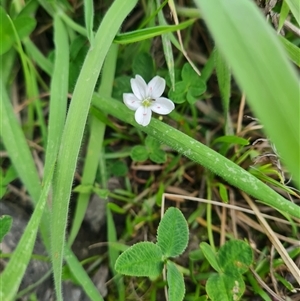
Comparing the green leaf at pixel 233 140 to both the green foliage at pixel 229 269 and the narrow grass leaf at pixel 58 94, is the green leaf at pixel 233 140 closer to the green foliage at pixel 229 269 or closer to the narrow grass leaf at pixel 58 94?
the green foliage at pixel 229 269

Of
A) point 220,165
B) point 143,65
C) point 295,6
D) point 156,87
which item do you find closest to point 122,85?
point 143,65

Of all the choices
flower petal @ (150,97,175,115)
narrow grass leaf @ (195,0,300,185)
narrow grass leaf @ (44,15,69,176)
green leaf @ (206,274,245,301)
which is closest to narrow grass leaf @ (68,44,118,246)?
narrow grass leaf @ (44,15,69,176)

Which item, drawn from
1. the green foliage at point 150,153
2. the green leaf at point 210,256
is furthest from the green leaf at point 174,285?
the green foliage at point 150,153

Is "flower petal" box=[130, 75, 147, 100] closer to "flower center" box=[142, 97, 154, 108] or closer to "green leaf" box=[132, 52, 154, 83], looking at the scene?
"flower center" box=[142, 97, 154, 108]

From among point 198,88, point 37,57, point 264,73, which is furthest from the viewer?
point 37,57

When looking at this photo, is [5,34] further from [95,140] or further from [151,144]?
[151,144]

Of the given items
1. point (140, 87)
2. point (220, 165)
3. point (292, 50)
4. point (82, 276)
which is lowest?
point (82, 276)

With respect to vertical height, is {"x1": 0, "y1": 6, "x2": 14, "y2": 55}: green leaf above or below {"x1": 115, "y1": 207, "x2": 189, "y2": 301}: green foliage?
Answer: above
